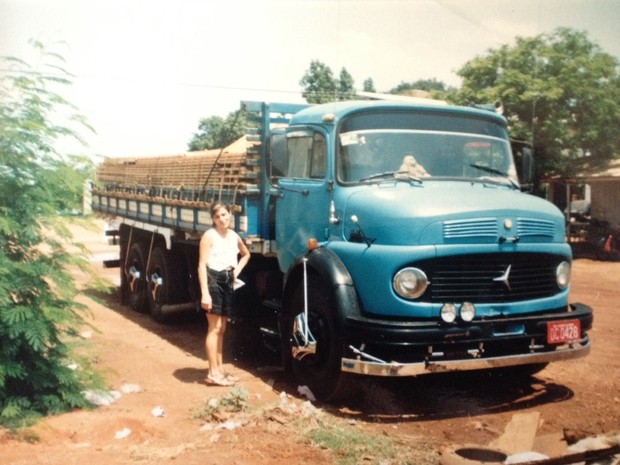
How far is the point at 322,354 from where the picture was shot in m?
5.45

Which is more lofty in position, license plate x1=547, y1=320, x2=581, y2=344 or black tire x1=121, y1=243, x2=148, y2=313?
license plate x1=547, y1=320, x2=581, y2=344

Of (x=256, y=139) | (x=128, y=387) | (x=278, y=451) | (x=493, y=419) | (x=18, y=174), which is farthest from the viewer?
(x=256, y=139)

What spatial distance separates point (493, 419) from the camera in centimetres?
521

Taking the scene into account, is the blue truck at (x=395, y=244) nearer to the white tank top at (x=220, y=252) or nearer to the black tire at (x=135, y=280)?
the white tank top at (x=220, y=252)

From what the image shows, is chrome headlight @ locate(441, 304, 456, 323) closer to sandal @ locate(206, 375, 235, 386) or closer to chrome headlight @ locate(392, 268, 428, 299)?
chrome headlight @ locate(392, 268, 428, 299)

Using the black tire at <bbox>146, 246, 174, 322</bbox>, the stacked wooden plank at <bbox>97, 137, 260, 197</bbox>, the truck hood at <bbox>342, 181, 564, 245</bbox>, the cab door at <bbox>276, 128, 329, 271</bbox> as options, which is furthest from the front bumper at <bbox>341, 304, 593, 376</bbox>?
the black tire at <bbox>146, 246, 174, 322</bbox>

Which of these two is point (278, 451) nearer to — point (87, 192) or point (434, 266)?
point (434, 266)

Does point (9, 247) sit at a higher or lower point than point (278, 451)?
higher

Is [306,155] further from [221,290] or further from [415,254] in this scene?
[415,254]

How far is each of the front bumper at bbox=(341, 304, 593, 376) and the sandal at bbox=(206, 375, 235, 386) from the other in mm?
1592

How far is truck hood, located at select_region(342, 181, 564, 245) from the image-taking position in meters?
4.96

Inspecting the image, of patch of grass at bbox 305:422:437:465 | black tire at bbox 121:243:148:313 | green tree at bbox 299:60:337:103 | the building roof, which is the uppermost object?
green tree at bbox 299:60:337:103

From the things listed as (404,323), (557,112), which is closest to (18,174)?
(404,323)

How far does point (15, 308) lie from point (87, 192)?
115 centimetres
